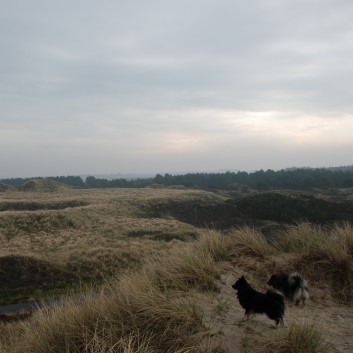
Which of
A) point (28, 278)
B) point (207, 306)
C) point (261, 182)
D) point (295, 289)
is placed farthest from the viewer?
point (261, 182)

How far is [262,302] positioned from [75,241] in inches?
1446

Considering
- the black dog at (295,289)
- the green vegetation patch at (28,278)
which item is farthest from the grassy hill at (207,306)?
the green vegetation patch at (28,278)

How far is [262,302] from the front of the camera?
525 cm

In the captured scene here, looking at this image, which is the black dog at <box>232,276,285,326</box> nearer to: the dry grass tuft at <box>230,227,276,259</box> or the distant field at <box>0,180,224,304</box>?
the dry grass tuft at <box>230,227,276,259</box>

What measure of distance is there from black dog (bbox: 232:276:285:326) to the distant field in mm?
8065

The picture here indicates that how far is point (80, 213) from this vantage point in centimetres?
5322

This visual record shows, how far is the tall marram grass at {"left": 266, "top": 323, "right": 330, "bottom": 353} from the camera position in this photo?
4198 mm

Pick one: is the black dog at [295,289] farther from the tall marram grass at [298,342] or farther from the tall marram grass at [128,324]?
the tall marram grass at [298,342]

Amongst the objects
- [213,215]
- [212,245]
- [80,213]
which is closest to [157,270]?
[212,245]

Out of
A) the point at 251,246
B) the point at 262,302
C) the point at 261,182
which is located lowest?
the point at 261,182

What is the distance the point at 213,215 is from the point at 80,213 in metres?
22.2

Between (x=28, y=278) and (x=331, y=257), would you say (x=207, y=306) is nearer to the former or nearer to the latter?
(x=331, y=257)

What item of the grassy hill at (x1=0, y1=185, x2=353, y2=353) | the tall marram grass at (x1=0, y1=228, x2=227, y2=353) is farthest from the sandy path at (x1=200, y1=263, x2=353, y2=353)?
the tall marram grass at (x1=0, y1=228, x2=227, y2=353)

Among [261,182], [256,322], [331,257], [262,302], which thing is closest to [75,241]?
[331,257]
